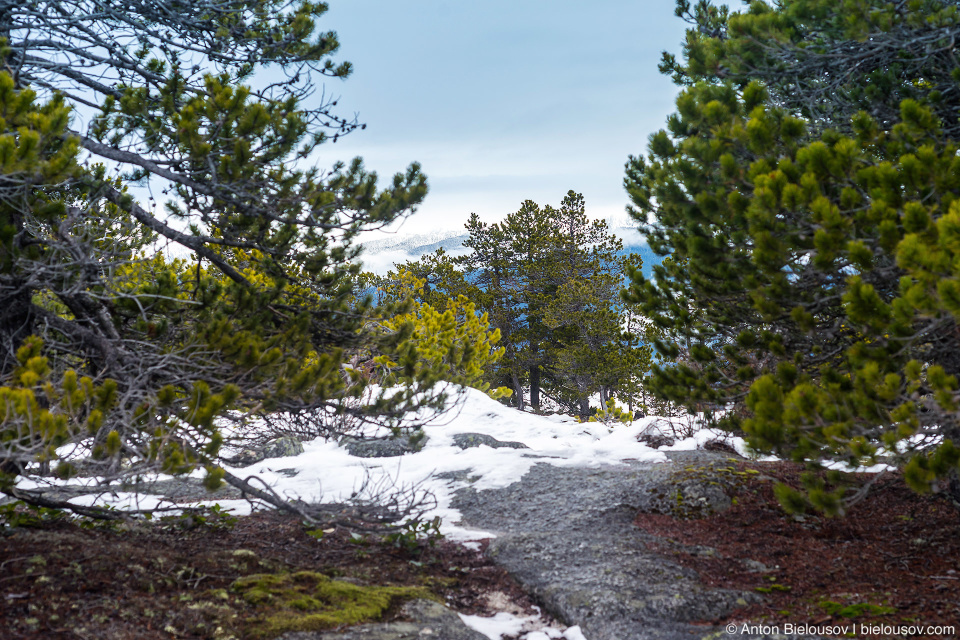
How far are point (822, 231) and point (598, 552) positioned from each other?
320 centimetres

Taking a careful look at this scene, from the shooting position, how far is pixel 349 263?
6148 millimetres

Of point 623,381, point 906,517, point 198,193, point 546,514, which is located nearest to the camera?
point 198,193

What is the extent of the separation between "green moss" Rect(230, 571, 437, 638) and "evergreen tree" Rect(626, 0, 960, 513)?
2.66 metres

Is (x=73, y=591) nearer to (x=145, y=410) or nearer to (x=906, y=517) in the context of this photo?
(x=145, y=410)

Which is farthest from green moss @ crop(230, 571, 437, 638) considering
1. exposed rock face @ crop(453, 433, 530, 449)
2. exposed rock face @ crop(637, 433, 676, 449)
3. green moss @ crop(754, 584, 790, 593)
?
exposed rock face @ crop(637, 433, 676, 449)

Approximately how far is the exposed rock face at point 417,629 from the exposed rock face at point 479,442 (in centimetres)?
662

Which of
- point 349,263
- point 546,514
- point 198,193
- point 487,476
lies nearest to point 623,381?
point 487,476

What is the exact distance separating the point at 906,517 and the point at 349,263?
19.7 ft

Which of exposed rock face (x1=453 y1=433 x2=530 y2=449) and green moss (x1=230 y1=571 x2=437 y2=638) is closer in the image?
green moss (x1=230 y1=571 x2=437 y2=638)

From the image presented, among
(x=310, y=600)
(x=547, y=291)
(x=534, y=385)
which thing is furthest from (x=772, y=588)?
(x=534, y=385)

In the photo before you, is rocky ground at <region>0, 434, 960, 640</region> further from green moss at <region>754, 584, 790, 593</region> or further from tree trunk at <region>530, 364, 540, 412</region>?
tree trunk at <region>530, 364, 540, 412</region>

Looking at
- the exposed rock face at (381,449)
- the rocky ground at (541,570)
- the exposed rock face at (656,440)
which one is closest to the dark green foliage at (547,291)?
the exposed rock face at (656,440)

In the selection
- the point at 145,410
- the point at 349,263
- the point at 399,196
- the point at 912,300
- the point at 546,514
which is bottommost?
the point at 546,514

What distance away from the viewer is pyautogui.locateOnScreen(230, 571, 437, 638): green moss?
346 cm
